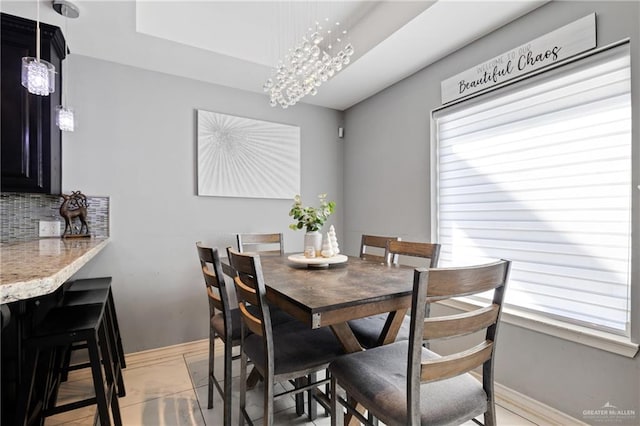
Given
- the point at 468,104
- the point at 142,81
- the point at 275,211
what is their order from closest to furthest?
the point at 468,104
the point at 142,81
the point at 275,211

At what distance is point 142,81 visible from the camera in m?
2.62

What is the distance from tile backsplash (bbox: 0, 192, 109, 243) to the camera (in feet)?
7.07

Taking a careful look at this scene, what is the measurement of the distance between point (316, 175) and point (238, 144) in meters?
0.98

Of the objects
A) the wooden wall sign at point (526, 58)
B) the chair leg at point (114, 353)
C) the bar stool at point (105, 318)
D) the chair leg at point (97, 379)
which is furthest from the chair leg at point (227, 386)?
the wooden wall sign at point (526, 58)

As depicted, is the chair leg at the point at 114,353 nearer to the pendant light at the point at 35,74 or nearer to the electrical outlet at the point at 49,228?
the electrical outlet at the point at 49,228

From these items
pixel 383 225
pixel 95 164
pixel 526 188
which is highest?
pixel 95 164

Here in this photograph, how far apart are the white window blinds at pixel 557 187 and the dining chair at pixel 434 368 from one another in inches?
40.0

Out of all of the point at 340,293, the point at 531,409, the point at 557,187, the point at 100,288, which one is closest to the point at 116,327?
the point at 100,288

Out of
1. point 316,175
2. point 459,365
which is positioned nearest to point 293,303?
point 459,365

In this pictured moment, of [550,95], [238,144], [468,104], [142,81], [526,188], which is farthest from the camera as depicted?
[238,144]

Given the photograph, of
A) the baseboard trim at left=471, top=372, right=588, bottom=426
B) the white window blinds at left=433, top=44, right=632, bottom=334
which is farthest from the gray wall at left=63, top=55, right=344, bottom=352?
the baseboard trim at left=471, top=372, right=588, bottom=426

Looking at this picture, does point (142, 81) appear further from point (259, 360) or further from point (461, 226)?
point (461, 226)

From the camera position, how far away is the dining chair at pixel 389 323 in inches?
58.5

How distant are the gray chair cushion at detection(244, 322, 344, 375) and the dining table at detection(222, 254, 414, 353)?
0.35ft
